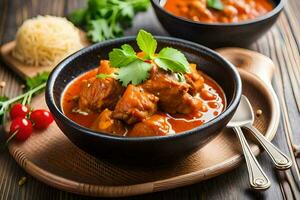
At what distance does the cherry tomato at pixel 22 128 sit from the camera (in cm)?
344

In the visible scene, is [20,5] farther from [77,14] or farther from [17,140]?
[17,140]

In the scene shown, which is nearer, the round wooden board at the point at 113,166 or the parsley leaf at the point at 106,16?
the round wooden board at the point at 113,166

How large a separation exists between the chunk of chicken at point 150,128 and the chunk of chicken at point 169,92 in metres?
0.16

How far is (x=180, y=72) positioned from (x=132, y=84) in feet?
1.07

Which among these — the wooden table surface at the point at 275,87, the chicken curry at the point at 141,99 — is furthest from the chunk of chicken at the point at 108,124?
the wooden table surface at the point at 275,87

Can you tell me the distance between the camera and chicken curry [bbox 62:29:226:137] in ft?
10.2

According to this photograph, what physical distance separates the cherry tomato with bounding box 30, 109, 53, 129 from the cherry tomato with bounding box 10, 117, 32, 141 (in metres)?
0.06

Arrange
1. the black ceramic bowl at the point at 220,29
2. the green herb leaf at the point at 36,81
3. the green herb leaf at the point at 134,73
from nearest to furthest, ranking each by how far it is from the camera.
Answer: the green herb leaf at the point at 134,73 → the green herb leaf at the point at 36,81 → the black ceramic bowl at the point at 220,29

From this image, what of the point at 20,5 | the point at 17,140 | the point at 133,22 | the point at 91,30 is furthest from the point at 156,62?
the point at 20,5

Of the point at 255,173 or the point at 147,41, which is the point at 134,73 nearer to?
the point at 147,41

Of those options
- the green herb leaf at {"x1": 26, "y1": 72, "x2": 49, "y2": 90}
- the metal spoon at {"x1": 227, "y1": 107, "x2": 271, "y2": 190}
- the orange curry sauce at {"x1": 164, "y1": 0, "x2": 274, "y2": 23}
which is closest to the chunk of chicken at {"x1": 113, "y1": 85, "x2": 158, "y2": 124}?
the metal spoon at {"x1": 227, "y1": 107, "x2": 271, "y2": 190}

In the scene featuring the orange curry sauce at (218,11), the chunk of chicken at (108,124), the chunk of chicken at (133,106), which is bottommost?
the orange curry sauce at (218,11)

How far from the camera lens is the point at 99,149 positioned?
118 inches

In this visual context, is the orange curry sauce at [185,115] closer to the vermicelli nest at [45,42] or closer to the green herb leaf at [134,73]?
the green herb leaf at [134,73]
